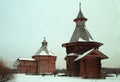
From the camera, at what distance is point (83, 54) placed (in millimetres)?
32938

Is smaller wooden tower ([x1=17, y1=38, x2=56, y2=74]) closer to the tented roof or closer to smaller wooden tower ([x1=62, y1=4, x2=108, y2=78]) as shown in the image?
the tented roof

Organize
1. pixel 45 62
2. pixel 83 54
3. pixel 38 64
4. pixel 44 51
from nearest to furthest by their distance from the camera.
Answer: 1. pixel 83 54
2. pixel 38 64
3. pixel 45 62
4. pixel 44 51

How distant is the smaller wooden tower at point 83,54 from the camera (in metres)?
32.4

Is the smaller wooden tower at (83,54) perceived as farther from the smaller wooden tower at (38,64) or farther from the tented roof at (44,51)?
the tented roof at (44,51)

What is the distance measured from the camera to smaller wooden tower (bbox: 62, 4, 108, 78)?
106 ft

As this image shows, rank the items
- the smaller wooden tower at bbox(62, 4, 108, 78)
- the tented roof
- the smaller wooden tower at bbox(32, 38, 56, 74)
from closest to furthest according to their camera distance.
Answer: the smaller wooden tower at bbox(62, 4, 108, 78) < the smaller wooden tower at bbox(32, 38, 56, 74) < the tented roof

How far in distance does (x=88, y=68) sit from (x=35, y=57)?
25393mm

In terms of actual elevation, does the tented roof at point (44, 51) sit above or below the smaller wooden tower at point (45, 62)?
above

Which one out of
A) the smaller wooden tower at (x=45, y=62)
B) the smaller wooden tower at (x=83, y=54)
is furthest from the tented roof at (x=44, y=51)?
the smaller wooden tower at (x=83, y=54)

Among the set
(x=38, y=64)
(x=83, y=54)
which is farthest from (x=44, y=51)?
(x=83, y=54)

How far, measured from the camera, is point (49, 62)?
5672 centimetres

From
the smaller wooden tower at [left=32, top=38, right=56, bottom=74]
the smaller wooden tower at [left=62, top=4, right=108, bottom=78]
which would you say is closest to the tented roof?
the smaller wooden tower at [left=32, top=38, right=56, bottom=74]

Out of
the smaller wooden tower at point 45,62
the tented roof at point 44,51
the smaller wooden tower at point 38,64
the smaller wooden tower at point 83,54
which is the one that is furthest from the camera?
the tented roof at point 44,51

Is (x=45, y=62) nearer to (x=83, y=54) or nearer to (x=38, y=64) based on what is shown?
(x=38, y=64)
